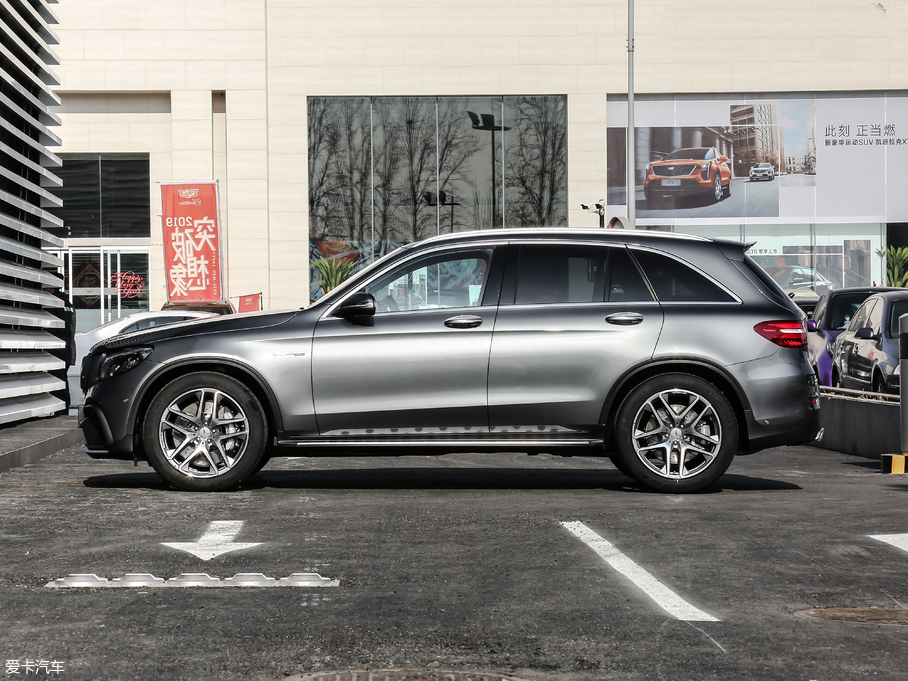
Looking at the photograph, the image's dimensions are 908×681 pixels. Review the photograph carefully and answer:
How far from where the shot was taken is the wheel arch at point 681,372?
26.2 ft

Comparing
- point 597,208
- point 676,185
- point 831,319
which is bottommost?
point 831,319

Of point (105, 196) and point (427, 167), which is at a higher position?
point (427, 167)

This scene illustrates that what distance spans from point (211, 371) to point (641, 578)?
3942 mm

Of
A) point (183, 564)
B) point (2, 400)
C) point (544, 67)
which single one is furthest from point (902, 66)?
point (183, 564)

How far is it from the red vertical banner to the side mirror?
22.1m

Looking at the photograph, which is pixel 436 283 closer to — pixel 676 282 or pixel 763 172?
pixel 676 282

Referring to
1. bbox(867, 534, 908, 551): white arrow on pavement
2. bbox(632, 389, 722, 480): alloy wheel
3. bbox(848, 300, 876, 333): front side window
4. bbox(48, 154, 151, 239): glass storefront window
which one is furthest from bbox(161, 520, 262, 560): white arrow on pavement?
bbox(48, 154, 151, 239): glass storefront window

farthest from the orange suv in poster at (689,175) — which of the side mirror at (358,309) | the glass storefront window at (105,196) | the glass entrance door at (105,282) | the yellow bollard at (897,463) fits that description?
the side mirror at (358,309)

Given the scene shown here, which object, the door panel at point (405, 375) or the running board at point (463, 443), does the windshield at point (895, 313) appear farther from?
the door panel at point (405, 375)

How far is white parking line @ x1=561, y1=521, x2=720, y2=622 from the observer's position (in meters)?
4.48

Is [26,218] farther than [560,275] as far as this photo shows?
Yes

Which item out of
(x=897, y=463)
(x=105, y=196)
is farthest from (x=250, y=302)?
(x=897, y=463)

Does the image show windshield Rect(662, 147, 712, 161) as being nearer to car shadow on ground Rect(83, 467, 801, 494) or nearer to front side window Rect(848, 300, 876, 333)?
front side window Rect(848, 300, 876, 333)

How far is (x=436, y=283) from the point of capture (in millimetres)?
8328
